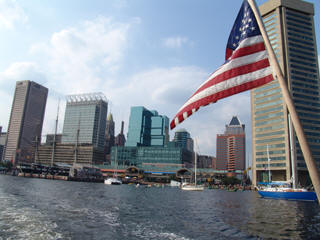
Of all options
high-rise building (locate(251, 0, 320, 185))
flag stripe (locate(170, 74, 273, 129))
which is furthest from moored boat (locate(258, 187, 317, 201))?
high-rise building (locate(251, 0, 320, 185))

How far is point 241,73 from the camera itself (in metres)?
9.03

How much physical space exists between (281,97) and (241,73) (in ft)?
476

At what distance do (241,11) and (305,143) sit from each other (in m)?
6.40

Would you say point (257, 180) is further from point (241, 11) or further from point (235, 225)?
point (241, 11)

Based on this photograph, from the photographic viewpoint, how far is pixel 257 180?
479ft

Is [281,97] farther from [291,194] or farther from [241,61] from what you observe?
[241,61]

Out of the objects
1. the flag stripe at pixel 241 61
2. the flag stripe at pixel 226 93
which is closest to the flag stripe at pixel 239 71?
the flag stripe at pixel 241 61

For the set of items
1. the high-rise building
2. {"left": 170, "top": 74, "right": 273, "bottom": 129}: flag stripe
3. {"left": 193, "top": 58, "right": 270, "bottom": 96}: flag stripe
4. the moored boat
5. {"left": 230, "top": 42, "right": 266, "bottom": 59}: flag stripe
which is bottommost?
the moored boat

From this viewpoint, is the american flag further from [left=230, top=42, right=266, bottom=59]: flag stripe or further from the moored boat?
the moored boat

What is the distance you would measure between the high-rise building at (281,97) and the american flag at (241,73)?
138311 mm

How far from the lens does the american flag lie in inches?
348

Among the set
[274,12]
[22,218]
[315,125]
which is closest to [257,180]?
[315,125]

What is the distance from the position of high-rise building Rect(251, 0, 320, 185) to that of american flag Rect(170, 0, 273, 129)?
138 meters

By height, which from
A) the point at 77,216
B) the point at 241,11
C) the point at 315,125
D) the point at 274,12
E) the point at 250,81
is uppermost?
the point at 274,12
